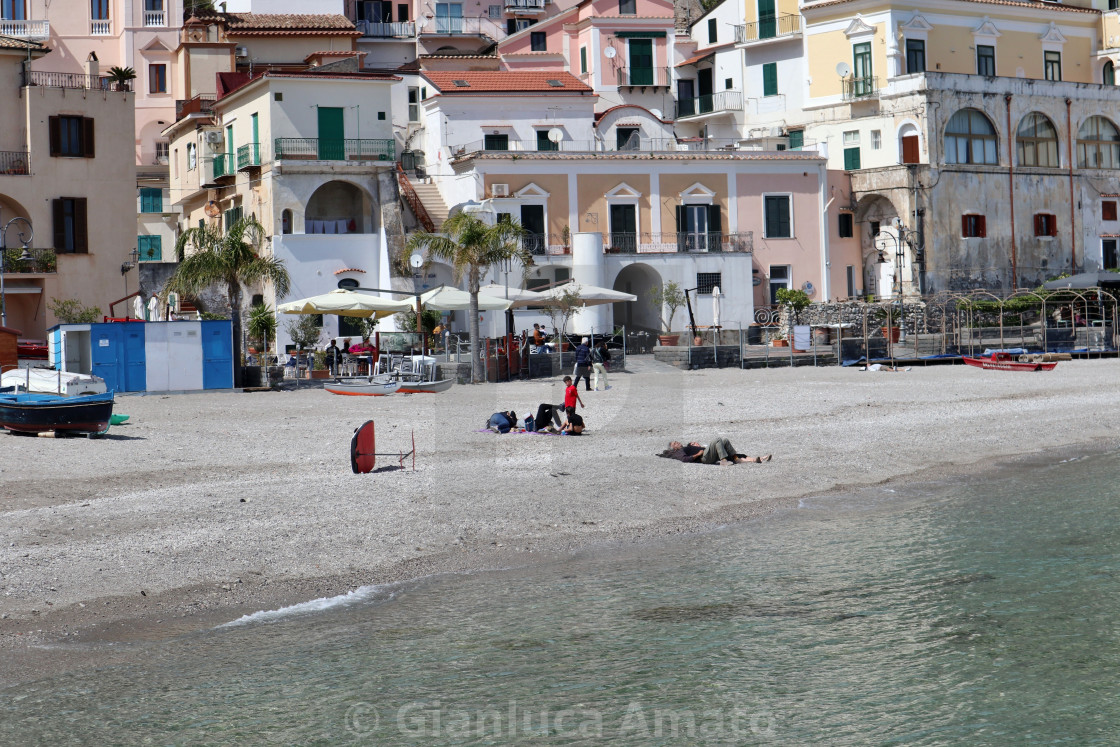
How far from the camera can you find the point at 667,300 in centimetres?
4653

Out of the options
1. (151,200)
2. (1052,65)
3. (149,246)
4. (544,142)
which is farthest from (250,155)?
(1052,65)

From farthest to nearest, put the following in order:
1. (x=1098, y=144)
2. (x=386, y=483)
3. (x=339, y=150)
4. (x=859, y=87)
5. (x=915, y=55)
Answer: (x=1098, y=144) → (x=915, y=55) → (x=859, y=87) → (x=339, y=150) → (x=386, y=483)

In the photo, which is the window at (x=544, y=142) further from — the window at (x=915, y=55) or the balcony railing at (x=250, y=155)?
the window at (x=915, y=55)

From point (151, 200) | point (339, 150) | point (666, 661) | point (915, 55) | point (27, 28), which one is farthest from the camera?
point (27, 28)

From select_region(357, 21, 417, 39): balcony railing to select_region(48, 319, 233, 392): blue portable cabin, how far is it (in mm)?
39115

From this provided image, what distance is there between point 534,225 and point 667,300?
555cm

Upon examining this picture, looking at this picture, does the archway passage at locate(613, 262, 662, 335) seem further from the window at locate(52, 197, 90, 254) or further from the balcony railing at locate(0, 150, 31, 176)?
the balcony railing at locate(0, 150, 31, 176)

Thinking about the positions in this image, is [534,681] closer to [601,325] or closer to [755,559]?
[755,559]

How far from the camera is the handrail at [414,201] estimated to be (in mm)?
46094

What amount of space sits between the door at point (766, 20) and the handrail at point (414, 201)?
67.6 feet

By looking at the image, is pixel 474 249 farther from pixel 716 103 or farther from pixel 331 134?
pixel 716 103

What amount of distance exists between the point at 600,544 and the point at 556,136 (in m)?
37.2

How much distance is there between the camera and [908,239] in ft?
165

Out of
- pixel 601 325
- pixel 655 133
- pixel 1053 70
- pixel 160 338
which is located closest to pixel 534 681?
pixel 160 338
